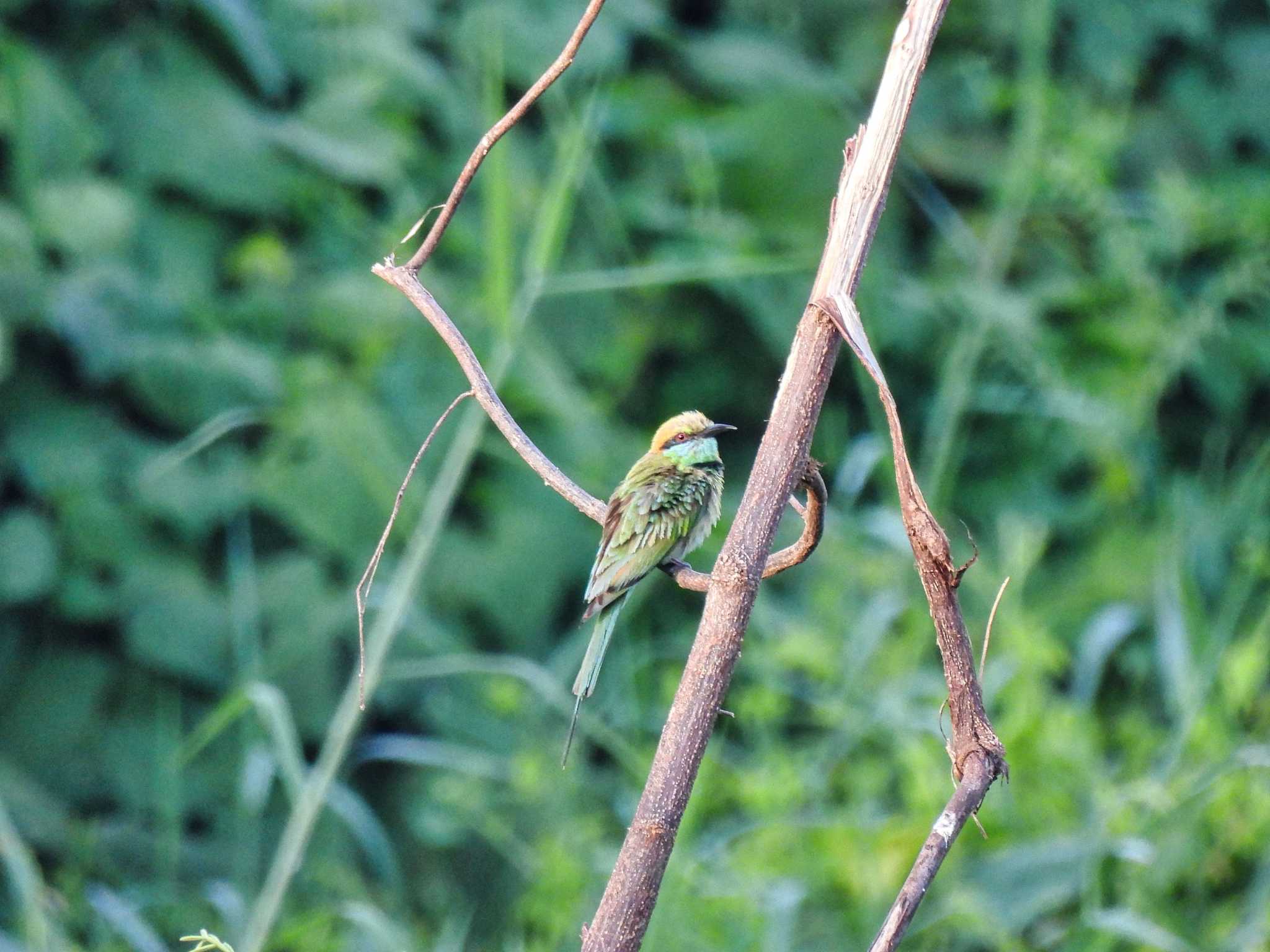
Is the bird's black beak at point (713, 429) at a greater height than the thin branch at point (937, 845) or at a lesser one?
greater

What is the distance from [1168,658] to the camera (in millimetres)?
3016

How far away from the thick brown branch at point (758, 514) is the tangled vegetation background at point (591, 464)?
116 centimetres

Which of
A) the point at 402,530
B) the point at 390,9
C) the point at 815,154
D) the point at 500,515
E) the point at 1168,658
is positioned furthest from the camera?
the point at 815,154

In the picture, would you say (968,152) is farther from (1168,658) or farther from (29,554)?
(29,554)

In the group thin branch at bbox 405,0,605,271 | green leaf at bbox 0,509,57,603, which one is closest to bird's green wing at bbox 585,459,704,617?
thin branch at bbox 405,0,605,271

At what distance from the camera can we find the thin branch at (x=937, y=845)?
872 millimetres

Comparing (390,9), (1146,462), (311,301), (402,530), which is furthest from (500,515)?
(1146,462)

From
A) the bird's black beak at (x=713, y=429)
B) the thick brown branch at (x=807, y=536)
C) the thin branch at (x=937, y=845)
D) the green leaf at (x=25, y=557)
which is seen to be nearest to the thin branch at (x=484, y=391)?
the thick brown branch at (x=807, y=536)

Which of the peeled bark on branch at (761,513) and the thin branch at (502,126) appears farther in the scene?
the thin branch at (502,126)

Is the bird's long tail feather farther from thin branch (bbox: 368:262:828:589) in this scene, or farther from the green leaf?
the green leaf

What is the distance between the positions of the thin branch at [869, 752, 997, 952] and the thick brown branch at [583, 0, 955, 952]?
16 centimetres

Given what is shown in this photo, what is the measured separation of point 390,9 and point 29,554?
1873 mm

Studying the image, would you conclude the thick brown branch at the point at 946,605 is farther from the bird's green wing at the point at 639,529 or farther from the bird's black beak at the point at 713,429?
the bird's black beak at the point at 713,429

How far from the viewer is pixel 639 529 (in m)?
1.53
